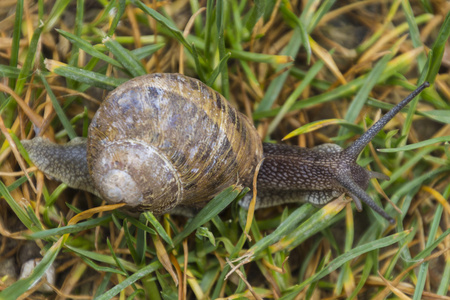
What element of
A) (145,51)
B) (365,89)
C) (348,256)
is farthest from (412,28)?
(145,51)

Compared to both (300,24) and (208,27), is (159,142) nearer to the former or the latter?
(208,27)

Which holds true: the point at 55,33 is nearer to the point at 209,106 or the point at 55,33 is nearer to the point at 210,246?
the point at 209,106

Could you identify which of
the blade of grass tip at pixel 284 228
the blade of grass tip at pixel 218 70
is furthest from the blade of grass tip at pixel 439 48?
the blade of grass tip at pixel 218 70

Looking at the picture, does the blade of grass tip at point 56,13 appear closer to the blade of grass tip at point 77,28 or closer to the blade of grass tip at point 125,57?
the blade of grass tip at point 77,28

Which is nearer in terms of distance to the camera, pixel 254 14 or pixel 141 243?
pixel 141 243

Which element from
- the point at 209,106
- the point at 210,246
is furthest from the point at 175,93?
the point at 210,246

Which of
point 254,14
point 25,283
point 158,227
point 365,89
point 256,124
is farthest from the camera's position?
point 256,124
